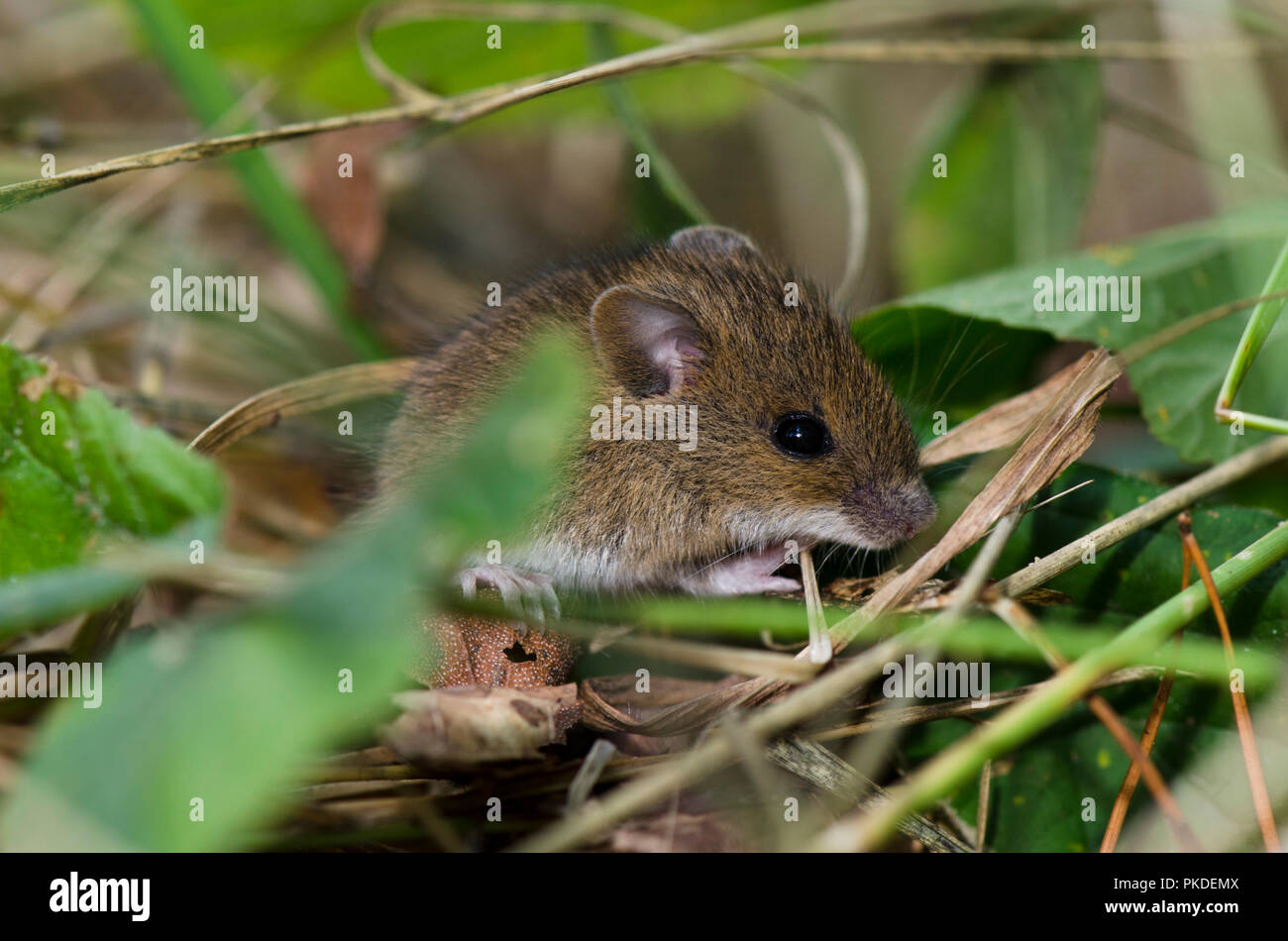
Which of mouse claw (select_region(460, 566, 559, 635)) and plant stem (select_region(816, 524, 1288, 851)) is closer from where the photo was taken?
plant stem (select_region(816, 524, 1288, 851))

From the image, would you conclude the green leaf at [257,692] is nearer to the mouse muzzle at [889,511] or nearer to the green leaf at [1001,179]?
the mouse muzzle at [889,511]

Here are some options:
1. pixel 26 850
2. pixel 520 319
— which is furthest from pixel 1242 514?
pixel 26 850

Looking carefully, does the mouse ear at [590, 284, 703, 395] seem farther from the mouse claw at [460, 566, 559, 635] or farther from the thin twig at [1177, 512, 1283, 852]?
the thin twig at [1177, 512, 1283, 852]

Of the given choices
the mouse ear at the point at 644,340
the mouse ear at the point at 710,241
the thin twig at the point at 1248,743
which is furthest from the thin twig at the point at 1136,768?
the mouse ear at the point at 710,241

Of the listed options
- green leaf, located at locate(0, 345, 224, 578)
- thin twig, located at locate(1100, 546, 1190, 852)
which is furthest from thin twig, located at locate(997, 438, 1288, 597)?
green leaf, located at locate(0, 345, 224, 578)

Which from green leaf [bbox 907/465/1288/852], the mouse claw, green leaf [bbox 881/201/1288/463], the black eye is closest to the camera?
green leaf [bbox 907/465/1288/852]
